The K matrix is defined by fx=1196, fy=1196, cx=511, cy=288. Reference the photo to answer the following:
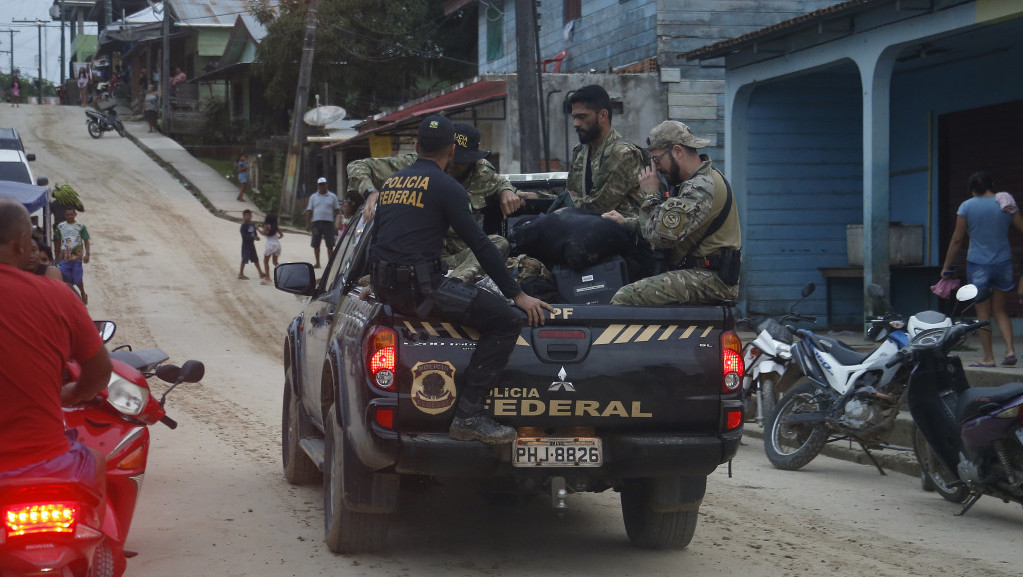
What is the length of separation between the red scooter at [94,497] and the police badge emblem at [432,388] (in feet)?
3.20

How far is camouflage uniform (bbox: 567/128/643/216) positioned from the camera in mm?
6891

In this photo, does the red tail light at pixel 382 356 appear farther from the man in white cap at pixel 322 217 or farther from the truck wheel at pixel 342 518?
the man in white cap at pixel 322 217

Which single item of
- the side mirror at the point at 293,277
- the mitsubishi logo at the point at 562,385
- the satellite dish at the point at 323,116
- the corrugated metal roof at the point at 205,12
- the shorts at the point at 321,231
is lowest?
the mitsubishi logo at the point at 562,385

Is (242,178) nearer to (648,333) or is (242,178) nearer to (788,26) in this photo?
(788,26)

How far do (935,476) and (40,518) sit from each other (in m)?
5.90

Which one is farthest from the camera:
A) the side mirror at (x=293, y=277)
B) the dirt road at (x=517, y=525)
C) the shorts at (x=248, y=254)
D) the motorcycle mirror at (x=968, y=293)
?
the shorts at (x=248, y=254)

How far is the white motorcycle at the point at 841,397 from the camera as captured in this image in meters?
8.27

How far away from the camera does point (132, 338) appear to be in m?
15.5

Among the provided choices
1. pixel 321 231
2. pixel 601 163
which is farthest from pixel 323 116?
pixel 601 163

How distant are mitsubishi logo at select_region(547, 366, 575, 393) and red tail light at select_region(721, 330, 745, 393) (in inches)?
28.2

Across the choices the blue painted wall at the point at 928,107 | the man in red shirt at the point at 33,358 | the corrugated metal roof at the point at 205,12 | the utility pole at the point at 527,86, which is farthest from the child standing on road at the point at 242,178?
the man in red shirt at the point at 33,358

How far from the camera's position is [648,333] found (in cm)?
539

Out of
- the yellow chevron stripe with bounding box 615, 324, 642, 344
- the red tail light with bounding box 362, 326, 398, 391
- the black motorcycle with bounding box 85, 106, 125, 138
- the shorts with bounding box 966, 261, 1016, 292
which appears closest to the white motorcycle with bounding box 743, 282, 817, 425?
the shorts with bounding box 966, 261, 1016, 292

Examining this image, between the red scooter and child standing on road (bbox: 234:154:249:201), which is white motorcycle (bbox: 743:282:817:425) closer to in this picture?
the red scooter
